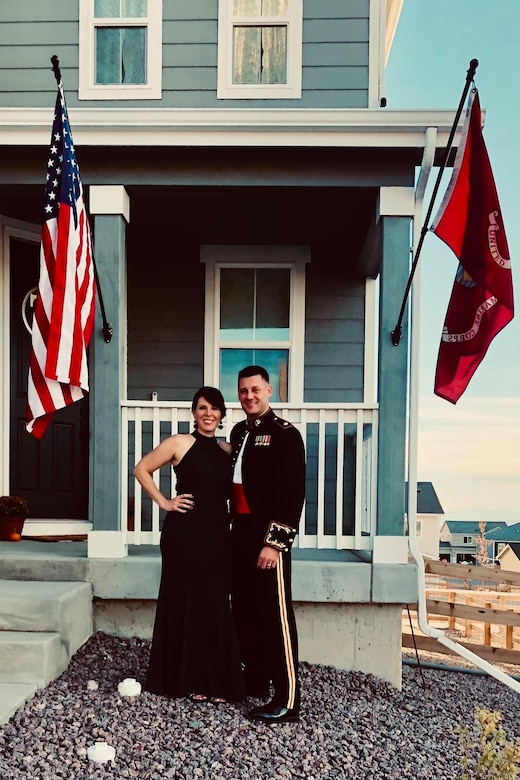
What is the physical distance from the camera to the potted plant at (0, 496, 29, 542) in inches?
205

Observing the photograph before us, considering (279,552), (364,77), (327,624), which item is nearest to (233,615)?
(279,552)

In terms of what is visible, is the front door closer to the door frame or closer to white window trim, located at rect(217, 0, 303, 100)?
the door frame

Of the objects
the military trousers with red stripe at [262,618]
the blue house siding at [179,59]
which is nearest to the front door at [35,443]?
the blue house siding at [179,59]

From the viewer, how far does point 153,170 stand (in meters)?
4.69

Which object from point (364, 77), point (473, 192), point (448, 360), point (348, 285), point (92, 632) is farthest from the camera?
point (348, 285)

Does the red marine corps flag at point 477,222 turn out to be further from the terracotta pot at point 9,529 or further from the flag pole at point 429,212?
the terracotta pot at point 9,529

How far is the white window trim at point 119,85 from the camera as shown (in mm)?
5160

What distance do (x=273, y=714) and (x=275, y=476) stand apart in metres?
1.12

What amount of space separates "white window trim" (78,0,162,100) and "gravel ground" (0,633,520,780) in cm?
386

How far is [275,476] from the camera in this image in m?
3.33

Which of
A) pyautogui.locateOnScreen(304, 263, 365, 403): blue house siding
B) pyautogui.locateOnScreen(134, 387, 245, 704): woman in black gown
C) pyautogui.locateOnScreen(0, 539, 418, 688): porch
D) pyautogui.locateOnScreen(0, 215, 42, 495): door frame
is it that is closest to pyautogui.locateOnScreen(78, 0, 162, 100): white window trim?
pyautogui.locateOnScreen(0, 215, 42, 495): door frame

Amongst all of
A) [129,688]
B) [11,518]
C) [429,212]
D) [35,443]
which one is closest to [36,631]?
[129,688]

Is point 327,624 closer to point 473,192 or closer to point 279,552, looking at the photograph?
point 279,552

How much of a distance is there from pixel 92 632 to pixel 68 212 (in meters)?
2.57
